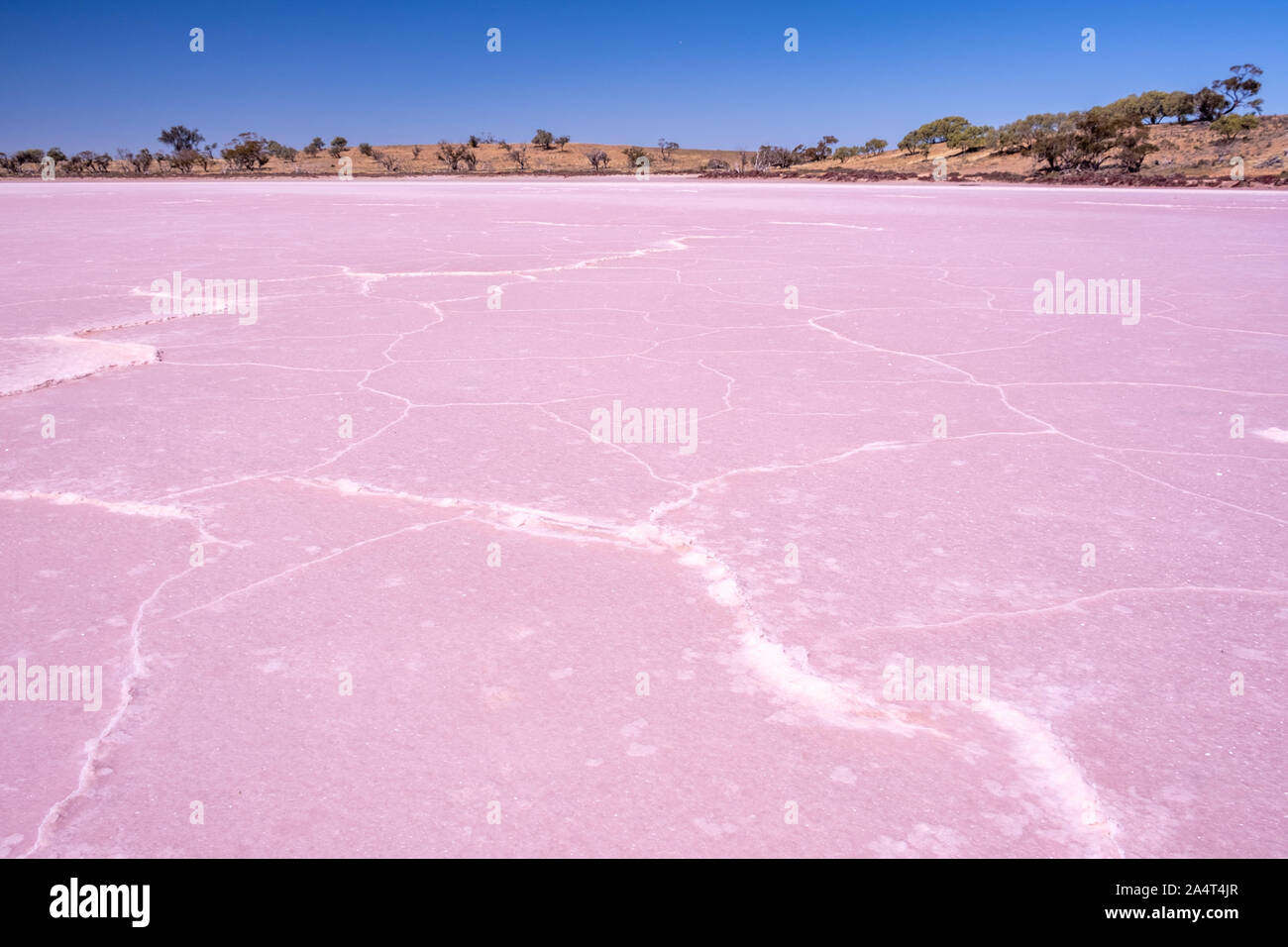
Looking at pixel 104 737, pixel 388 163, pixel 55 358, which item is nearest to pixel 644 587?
pixel 104 737

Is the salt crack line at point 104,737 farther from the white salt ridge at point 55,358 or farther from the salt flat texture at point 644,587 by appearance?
the white salt ridge at point 55,358

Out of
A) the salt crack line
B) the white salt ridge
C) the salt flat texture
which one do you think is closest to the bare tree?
the white salt ridge

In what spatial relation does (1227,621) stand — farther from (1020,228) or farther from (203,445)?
(1020,228)

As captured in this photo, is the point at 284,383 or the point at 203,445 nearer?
the point at 203,445

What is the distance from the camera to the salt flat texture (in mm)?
1639

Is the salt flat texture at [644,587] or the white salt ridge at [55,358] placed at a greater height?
the white salt ridge at [55,358]

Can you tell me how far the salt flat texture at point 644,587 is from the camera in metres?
1.64

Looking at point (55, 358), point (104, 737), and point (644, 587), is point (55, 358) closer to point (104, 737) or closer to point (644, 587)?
point (104, 737)

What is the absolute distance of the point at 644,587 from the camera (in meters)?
2.40

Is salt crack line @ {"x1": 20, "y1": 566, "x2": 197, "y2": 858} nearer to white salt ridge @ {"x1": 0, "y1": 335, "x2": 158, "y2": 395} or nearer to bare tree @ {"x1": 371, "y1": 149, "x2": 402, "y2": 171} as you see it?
white salt ridge @ {"x1": 0, "y1": 335, "x2": 158, "y2": 395}

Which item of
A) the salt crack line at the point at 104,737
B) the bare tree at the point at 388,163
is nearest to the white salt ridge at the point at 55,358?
the salt crack line at the point at 104,737
